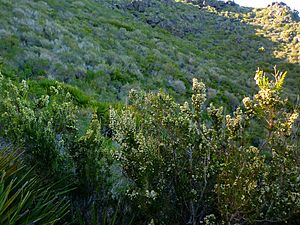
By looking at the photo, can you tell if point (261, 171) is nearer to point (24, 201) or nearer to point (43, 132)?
point (24, 201)

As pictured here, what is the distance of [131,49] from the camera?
17.1 meters

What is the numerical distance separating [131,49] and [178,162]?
1396 cm

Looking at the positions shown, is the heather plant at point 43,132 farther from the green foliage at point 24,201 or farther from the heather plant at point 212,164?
the heather plant at point 212,164

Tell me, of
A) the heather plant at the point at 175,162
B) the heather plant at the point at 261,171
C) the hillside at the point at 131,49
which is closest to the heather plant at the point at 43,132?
the heather plant at the point at 175,162

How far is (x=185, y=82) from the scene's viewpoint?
48.2 ft

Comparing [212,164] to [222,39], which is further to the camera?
[222,39]

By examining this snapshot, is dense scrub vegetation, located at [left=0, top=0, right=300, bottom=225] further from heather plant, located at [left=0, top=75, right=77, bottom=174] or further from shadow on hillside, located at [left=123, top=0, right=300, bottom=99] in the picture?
shadow on hillside, located at [left=123, top=0, right=300, bottom=99]

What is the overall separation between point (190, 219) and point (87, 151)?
47.0 inches

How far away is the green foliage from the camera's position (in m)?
2.42

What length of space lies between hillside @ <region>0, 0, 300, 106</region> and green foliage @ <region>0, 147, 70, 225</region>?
→ 18.5 feet

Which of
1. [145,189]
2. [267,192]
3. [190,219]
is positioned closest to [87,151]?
[145,189]

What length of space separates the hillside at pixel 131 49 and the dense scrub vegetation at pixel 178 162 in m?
5.20

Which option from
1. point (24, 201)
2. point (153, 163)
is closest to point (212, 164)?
point (153, 163)

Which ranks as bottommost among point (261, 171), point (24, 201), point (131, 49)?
point (131, 49)
